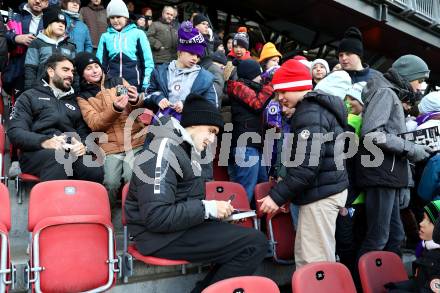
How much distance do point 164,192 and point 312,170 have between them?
990mm

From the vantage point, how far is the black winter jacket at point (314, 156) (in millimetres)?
3055

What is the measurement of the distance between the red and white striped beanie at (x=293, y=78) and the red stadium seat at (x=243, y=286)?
1.41 meters

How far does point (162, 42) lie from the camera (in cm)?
646

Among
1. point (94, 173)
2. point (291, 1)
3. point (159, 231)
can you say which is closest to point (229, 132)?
point (94, 173)

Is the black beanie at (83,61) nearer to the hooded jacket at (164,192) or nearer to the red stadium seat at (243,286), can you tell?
the hooded jacket at (164,192)

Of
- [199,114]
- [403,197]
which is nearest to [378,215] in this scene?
[403,197]

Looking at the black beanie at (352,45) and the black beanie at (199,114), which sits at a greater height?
the black beanie at (352,45)

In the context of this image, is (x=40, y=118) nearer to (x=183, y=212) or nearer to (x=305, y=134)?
(x=183, y=212)

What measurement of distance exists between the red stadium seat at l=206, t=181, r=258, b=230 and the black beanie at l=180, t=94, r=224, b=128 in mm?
970

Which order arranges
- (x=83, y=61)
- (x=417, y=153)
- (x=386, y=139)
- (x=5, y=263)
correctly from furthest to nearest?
(x=83, y=61) < (x=417, y=153) < (x=386, y=139) < (x=5, y=263)

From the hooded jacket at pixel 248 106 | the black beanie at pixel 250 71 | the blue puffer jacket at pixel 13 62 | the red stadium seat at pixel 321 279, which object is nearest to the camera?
the red stadium seat at pixel 321 279

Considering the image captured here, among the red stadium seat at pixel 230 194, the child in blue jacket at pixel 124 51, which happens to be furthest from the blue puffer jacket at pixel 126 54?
the red stadium seat at pixel 230 194

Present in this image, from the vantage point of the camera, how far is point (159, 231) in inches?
108

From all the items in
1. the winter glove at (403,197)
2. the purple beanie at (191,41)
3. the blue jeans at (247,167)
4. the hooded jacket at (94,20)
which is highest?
the hooded jacket at (94,20)
